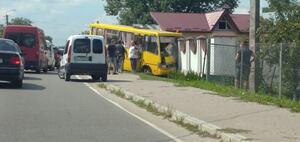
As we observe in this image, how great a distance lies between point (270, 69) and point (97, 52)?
8.23 metres

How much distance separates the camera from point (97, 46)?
85.6ft

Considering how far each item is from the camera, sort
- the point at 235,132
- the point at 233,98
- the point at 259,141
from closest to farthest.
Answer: the point at 259,141 < the point at 235,132 < the point at 233,98

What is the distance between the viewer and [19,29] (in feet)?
108

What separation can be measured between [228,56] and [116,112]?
453 inches

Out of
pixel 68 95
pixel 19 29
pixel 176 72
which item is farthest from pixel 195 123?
pixel 19 29

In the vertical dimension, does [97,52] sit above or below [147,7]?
below

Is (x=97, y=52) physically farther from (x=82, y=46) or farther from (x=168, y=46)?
(x=168, y=46)

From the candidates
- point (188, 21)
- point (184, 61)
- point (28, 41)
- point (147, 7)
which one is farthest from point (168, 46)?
point (147, 7)

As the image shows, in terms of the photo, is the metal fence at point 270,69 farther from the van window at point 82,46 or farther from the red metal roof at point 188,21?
the red metal roof at point 188,21

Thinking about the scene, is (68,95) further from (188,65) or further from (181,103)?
(188,65)

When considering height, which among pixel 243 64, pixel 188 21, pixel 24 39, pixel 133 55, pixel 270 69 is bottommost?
pixel 270 69

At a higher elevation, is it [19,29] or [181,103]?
[19,29]

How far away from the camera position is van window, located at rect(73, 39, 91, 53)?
25.8 metres

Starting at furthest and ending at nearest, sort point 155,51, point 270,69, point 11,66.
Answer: point 155,51, point 11,66, point 270,69
